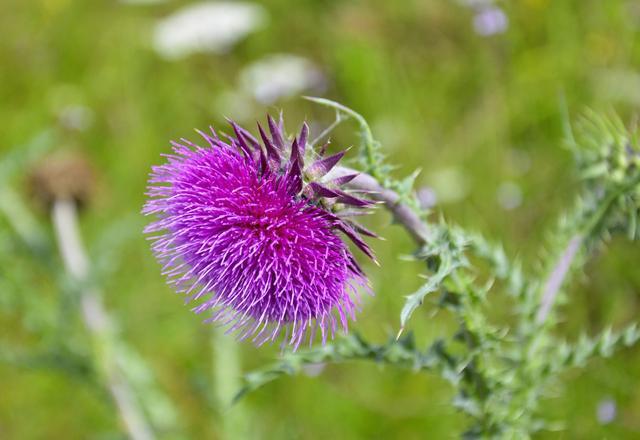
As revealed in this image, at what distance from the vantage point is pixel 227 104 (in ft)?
20.1

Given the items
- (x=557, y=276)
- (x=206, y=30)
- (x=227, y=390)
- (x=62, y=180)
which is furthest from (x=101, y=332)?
(x=206, y=30)

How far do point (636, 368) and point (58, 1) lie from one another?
6933 mm

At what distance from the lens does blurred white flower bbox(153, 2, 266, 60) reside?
6.39 m

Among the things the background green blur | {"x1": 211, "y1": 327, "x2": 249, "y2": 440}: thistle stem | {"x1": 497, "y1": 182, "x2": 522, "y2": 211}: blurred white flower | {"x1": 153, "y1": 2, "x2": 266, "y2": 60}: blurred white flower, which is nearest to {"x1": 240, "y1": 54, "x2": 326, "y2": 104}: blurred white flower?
the background green blur

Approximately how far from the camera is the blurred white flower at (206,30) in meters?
6.39

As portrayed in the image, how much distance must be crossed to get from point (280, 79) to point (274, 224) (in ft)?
13.5

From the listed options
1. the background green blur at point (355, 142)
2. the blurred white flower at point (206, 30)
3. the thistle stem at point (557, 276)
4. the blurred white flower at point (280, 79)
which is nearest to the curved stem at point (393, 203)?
the thistle stem at point (557, 276)

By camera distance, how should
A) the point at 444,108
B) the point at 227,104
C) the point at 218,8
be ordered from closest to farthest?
the point at 444,108 < the point at 227,104 < the point at 218,8

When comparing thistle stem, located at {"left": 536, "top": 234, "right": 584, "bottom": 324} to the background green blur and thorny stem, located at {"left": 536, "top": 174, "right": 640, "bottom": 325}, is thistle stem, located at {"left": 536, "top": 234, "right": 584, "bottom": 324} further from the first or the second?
the background green blur

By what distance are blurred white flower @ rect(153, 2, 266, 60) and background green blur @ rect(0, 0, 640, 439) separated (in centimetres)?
38

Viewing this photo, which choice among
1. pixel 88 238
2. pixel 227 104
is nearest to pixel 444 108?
pixel 227 104

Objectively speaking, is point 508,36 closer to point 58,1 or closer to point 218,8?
point 218,8

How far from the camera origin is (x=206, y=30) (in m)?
6.42

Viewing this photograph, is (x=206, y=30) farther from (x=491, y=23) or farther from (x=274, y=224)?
(x=274, y=224)
